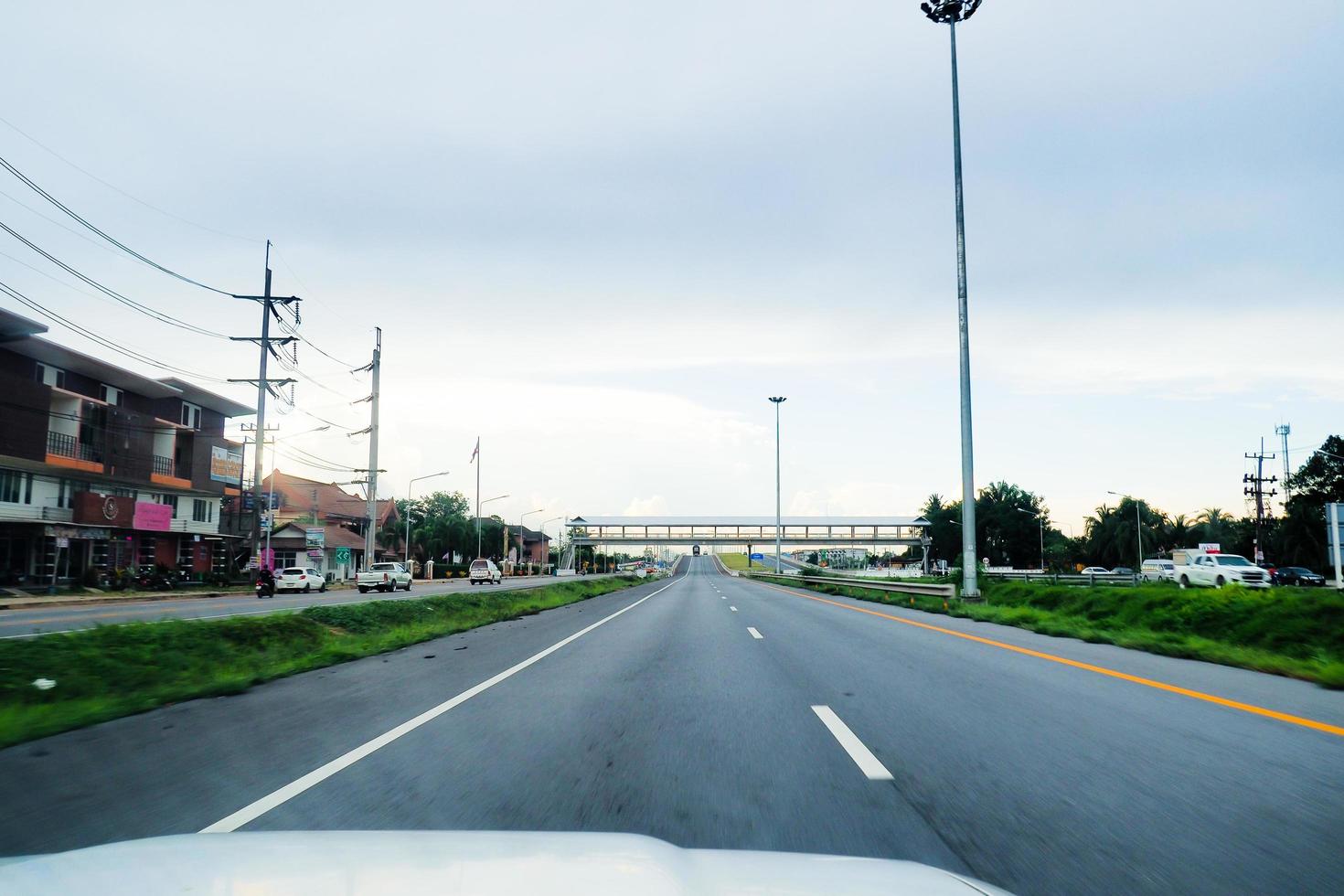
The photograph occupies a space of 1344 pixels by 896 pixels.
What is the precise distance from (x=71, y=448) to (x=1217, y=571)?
186 feet

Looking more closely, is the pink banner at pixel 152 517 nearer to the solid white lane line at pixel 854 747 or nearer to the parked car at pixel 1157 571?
the solid white lane line at pixel 854 747

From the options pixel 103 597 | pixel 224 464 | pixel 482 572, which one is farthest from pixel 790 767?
pixel 224 464

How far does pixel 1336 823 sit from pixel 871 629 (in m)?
12.4

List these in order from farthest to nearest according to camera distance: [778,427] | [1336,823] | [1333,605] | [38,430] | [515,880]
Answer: [778,427] < [38,430] < [1333,605] < [1336,823] < [515,880]

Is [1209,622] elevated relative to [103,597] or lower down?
elevated

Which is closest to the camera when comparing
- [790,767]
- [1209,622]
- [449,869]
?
[449,869]

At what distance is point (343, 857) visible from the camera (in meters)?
2.72

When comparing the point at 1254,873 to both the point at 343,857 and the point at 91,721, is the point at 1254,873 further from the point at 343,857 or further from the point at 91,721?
the point at 91,721

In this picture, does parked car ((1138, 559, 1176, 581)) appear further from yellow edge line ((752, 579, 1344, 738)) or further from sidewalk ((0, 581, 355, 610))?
sidewalk ((0, 581, 355, 610))

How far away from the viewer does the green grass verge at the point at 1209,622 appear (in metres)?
10.9

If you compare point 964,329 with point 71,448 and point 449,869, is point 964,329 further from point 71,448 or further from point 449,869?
point 71,448

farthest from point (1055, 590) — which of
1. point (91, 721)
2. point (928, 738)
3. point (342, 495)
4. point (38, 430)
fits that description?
point (342, 495)

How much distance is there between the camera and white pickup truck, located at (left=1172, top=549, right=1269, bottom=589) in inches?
1447

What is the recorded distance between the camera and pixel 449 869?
2.60 metres
